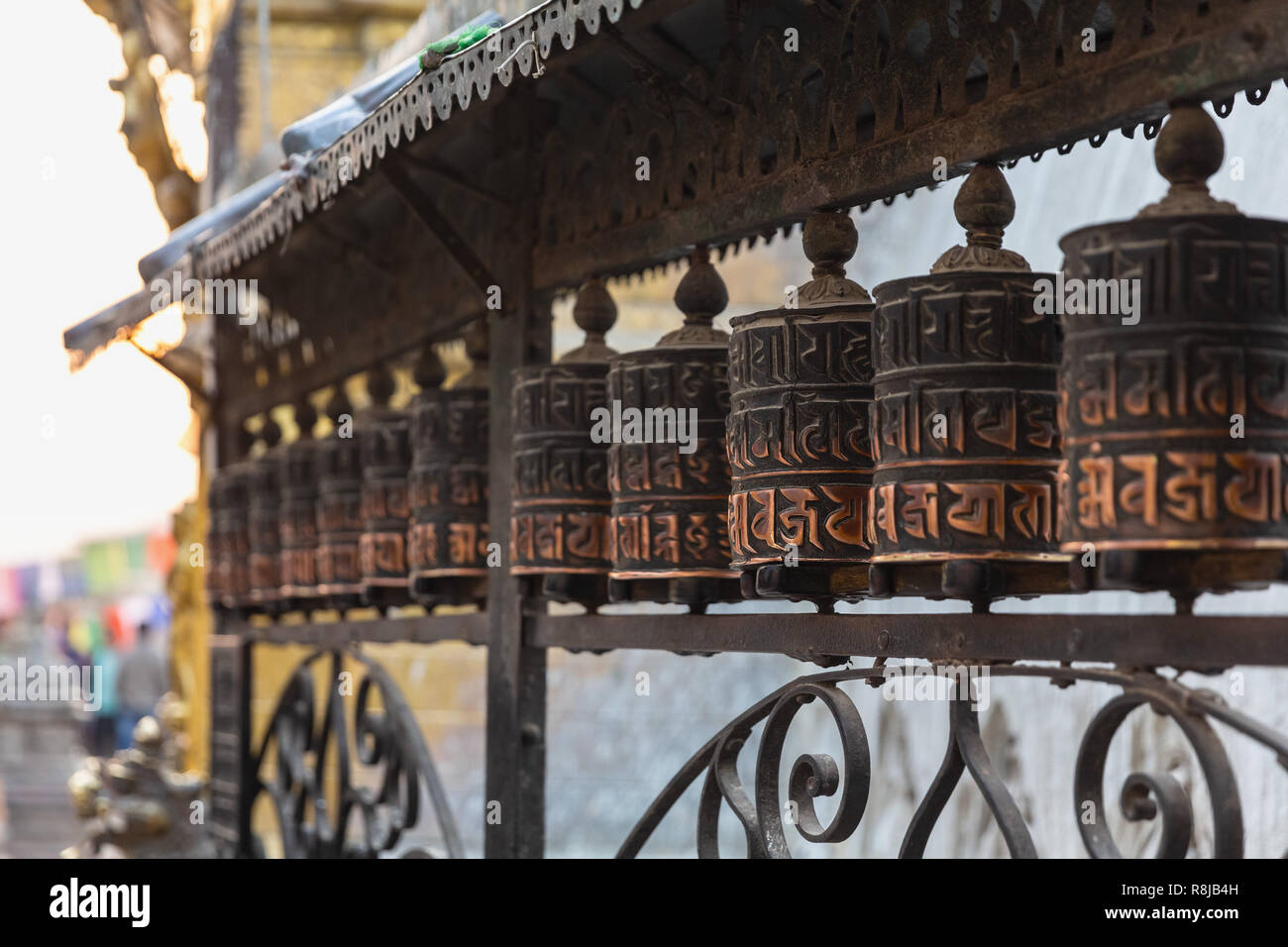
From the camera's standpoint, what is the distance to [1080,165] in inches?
270

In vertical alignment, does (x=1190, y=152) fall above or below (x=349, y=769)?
above

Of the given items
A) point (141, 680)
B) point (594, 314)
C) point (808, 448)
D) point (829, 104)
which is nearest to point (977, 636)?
point (808, 448)

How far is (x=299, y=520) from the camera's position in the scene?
543cm

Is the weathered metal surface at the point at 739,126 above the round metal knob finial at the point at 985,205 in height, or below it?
above

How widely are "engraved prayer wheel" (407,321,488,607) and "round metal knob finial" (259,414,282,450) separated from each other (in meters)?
2.38

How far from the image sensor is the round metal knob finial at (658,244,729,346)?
3340 millimetres

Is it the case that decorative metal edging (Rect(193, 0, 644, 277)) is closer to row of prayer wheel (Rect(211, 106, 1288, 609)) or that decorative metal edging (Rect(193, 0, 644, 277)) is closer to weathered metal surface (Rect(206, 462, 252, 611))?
row of prayer wheel (Rect(211, 106, 1288, 609))

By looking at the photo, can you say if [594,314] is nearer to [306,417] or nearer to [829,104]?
[829,104]

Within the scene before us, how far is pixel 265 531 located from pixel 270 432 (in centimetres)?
85

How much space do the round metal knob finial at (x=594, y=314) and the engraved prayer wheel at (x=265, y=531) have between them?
2166 mm

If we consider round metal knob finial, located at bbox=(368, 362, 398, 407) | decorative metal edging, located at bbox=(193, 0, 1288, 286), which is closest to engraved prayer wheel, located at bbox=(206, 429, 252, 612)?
round metal knob finial, located at bbox=(368, 362, 398, 407)

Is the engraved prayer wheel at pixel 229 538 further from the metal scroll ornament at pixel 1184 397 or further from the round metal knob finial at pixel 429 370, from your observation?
the metal scroll ornament at pixel 1184 397

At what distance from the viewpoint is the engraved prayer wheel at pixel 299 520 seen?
5379 millimetres

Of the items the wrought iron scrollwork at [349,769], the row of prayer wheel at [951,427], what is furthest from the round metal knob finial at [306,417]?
the row of prayer wheel at [951,427]
